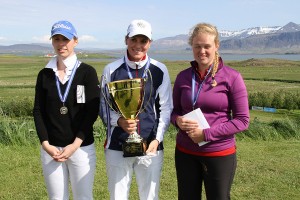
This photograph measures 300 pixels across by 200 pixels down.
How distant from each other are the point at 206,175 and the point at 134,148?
615 mm

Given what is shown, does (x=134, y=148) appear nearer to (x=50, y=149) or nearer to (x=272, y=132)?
(x=50, y=149)

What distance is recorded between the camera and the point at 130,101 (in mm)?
3004

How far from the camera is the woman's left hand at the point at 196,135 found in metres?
2.87

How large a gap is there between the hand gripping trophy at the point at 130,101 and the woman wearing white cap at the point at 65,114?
0.20 metres

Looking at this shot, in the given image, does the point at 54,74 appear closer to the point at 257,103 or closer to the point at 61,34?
the point at 61,34

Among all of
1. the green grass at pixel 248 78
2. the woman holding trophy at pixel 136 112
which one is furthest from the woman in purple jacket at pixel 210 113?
the green grass at pixel 248 78

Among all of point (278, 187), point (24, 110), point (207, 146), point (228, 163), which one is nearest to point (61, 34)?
point (207, 146)

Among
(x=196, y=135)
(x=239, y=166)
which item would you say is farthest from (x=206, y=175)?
(x=239, y=166)

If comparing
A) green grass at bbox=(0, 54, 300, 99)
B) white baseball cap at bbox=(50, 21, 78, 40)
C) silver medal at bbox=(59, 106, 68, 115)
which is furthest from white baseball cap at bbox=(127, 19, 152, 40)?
green grass at bbox=(0, 54, 300, 99)

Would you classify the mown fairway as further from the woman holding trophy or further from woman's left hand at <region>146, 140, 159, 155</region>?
woman's left hand at <region>146, 140, 159, 155</region>

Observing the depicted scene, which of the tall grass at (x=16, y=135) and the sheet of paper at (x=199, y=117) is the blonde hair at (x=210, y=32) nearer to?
the sheet of paper at (x=199, y=117)

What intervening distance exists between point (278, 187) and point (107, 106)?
2.86 m

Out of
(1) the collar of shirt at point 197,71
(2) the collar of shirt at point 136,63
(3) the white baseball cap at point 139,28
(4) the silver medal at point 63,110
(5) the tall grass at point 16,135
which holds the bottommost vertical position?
(5) the tall grass at point 16,135

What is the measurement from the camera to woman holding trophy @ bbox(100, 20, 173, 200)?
297cm
